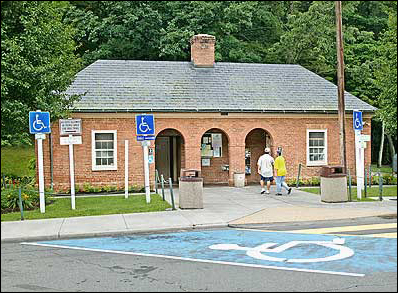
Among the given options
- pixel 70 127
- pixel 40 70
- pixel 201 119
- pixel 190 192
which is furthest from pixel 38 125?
pixel 201 119

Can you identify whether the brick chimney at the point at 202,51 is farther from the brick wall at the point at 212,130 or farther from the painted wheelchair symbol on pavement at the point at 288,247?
the painted wheelchair symbol on pavement at the point at 288,247

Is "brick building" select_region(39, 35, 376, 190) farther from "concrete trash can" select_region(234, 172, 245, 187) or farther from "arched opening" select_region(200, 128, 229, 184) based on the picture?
"concrete trash can" select_region(234, 172, 245, 187)

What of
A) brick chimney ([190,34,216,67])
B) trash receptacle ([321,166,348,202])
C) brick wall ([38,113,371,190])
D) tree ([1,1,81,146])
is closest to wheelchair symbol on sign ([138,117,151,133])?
tree ([1,1,81,146])

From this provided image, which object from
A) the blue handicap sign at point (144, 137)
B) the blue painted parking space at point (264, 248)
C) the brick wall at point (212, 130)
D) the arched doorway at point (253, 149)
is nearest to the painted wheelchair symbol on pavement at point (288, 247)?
the blue painted parking space at point (264, 248)

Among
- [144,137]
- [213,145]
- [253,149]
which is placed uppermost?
[144,137]

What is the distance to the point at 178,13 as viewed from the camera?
34.1 m

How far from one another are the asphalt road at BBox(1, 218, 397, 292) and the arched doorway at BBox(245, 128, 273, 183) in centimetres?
1320

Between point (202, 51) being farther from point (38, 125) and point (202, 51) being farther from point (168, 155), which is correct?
point (38, 125)

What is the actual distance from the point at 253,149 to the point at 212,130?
92.1 inches

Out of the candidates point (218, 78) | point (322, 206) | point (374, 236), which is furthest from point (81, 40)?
point (374, 236)

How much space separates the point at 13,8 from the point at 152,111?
17.5 meters

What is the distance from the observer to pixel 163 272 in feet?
27.3

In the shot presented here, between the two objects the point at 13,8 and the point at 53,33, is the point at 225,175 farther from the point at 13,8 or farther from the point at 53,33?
the point at 13,8

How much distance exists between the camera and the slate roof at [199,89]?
2203 cm
